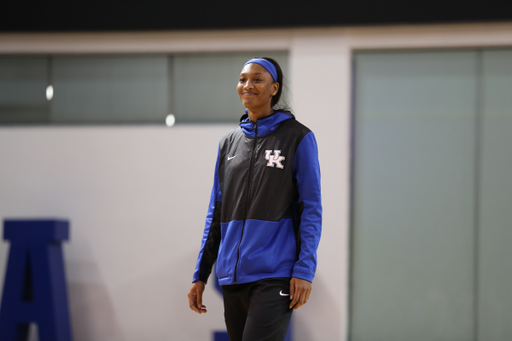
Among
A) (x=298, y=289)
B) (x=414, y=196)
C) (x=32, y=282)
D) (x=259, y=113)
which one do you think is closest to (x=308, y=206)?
(x=298, y=289)

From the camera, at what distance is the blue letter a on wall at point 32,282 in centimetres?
415

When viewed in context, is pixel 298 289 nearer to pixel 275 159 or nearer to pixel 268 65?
pixel 275 159

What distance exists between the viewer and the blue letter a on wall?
4.15m

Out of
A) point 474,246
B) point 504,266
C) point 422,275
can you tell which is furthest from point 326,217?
point 504,266

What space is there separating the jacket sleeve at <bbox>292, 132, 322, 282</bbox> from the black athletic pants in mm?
83

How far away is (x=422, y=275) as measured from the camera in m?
4.47

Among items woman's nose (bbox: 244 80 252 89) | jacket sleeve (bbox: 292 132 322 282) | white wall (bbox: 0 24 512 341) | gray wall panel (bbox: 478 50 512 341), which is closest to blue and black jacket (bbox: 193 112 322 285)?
jacket sleeve (bbox: 292 132 322 282)

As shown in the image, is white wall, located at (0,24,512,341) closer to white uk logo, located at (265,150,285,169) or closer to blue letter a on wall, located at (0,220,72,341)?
blue letter a on wall, located at (0,220,72,341)

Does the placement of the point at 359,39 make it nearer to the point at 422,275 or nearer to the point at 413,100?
the point at 413,100

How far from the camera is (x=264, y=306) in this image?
173 centimetres

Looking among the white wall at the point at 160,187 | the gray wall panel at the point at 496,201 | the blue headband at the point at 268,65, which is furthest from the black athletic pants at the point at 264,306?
the gray wall panel at the point at 496,201

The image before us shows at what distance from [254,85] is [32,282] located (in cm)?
314

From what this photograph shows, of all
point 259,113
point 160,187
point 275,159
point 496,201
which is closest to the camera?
point 275,159

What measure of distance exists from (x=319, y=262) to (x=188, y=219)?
1.23 metres
